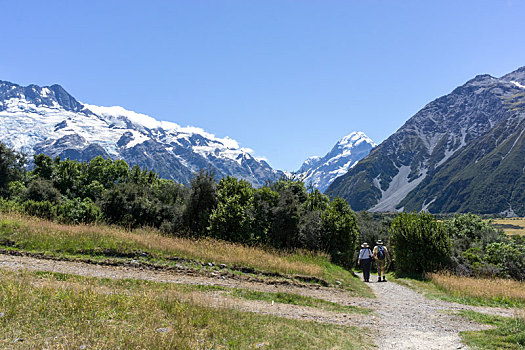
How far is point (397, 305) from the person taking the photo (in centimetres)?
1405

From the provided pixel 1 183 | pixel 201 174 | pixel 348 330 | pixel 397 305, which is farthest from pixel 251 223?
pixel 1 183

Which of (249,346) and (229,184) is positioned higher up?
(229,184)

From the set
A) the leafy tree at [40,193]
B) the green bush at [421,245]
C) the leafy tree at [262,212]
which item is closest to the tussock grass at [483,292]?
the green bush at [421,245]

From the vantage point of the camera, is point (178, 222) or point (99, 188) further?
point (99, 188)

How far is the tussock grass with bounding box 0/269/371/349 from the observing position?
6648mm

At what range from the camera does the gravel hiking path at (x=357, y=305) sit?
941cm

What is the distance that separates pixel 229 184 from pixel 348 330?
786 inches

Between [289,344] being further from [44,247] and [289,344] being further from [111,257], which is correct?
[44,247]

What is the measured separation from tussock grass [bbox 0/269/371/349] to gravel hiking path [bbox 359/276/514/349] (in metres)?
1.10

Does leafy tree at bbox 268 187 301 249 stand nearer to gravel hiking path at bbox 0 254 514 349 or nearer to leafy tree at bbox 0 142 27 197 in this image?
gravel hiking path at bbox 0 254 514 349

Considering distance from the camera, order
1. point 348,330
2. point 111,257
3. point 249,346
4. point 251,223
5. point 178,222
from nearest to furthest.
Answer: point 249,346 → point 348,330 → point 111,257 → point 251,223 → point 178,222

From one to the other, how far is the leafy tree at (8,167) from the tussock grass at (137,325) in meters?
44.5

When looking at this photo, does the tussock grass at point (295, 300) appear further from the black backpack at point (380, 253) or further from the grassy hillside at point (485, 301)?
the black backpack at point (380, 253)

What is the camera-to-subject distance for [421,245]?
25297 millimetres
